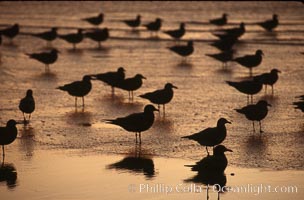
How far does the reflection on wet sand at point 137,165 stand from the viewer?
12227 mm

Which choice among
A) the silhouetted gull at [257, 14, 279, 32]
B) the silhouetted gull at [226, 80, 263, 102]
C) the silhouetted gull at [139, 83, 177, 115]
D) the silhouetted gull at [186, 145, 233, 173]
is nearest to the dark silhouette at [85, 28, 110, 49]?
the silhouetted gull at [257, 14, 279, 32]

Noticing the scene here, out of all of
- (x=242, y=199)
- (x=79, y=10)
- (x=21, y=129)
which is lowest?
(x=242, y=199)

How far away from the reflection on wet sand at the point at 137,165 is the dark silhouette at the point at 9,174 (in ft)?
4.53

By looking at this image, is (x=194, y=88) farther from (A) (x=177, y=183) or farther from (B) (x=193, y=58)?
(A) (x=177, y=183)

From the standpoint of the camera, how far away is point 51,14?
41969 mm

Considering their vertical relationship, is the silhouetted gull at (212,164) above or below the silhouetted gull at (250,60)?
below

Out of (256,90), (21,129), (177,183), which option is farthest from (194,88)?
(177,183)

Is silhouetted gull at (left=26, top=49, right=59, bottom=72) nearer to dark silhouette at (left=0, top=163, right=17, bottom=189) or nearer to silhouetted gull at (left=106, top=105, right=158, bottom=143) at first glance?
silhouetted gull at (left=106, top=105, right=158, bottom=143)

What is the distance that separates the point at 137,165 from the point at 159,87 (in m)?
7.30

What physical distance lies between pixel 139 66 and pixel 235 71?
2.74 metres

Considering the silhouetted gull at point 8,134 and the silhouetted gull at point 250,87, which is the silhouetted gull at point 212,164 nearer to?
the silhouetted gull at point 8,134

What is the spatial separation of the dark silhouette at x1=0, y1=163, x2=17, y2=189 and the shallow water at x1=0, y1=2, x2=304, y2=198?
1.06m

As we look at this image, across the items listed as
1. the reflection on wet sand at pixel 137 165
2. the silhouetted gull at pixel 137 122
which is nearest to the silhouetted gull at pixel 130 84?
the silhouetted gull at pixel 137 122

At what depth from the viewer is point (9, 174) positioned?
12125mm
